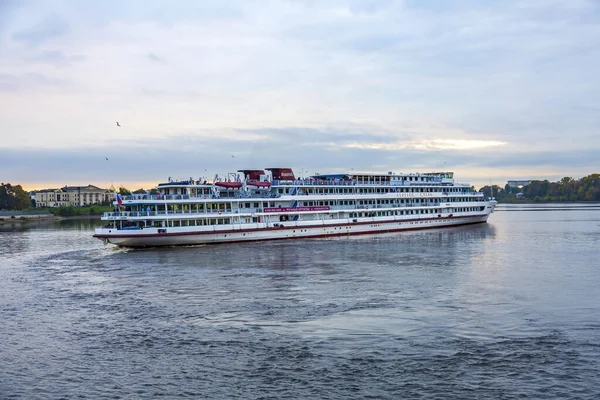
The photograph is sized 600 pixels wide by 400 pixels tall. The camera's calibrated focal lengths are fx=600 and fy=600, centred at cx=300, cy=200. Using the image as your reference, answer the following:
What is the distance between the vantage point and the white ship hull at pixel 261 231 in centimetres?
6625

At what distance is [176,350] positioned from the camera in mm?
25828

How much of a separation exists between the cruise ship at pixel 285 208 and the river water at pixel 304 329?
1391 cm

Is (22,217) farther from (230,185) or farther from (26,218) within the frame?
(230,185)

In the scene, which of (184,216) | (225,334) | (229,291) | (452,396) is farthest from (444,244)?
(452,396)

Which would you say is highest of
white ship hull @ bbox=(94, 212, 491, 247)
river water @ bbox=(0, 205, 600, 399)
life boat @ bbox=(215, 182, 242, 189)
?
life boat @ bbox=(215, 182, 242, 189)

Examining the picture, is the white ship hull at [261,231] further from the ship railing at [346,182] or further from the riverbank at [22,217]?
the riverbank at [22,217]

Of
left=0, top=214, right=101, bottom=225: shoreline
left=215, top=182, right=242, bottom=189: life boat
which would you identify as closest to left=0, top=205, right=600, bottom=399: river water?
left=215, top=182, right=242, bottom=189: life boat

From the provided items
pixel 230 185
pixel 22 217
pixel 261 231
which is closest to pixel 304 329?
pixel 261 231

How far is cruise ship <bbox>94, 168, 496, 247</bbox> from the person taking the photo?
6762cm

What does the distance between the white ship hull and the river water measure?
12420 mm

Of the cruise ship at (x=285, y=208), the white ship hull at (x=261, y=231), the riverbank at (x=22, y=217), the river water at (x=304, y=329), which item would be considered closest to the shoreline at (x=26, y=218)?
the riverbank at (x=22, y=217)

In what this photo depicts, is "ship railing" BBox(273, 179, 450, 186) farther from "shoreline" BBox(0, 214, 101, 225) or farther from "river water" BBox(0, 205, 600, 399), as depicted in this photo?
"shoreline" BBox(0, 214, 101, 225)

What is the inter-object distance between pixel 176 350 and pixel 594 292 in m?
25.7

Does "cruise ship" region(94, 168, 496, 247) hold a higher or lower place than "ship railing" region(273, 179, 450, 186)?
lower
